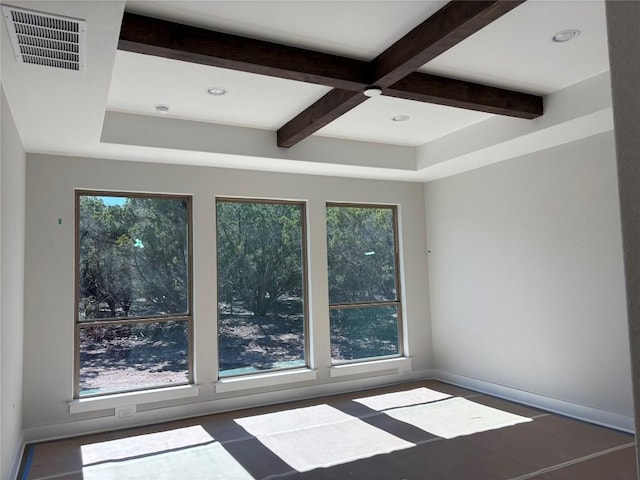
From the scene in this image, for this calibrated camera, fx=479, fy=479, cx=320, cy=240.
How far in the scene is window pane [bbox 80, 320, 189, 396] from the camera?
187 inches

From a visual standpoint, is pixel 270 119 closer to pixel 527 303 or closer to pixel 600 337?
pixel 527 303

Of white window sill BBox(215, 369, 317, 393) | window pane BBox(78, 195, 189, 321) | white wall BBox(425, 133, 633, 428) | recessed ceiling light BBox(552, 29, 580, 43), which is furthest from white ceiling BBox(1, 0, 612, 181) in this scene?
white window sill BBox(215, 369, 317, 393)

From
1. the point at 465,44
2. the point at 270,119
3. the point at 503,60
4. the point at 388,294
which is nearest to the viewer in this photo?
the point at 465,44

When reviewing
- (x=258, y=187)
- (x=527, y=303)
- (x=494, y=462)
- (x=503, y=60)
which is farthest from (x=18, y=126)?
(x=527, y=303)

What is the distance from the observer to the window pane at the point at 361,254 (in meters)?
6.12

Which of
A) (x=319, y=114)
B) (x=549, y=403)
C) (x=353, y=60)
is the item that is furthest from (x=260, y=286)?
(x=549, y=403)

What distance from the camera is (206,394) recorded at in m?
5.11

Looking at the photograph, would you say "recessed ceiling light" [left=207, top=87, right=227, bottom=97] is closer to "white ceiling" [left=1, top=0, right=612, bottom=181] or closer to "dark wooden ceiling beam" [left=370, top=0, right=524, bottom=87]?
"white ceiling" [left=1, top=0, right=612, bottom=181]

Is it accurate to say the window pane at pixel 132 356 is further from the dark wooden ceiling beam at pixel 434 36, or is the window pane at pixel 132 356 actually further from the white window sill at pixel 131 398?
the dark wooden ceiling beam at pixel 434 36

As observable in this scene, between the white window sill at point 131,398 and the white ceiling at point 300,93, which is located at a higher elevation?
the white ceiling at point 300,93

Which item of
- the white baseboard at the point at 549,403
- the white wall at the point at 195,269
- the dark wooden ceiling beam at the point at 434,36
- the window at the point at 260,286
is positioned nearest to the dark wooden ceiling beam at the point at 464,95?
the dark wooden ceiling beam at the point at 434,36

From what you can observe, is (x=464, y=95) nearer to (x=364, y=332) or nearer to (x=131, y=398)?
(x=364, y=332)

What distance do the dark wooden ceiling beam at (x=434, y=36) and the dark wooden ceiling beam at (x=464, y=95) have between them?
0.28 meters

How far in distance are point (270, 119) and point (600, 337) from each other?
3713 millimetres
